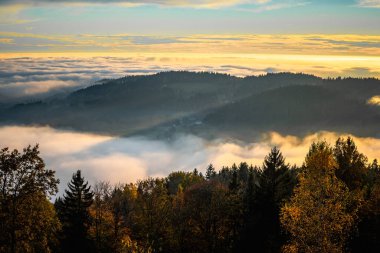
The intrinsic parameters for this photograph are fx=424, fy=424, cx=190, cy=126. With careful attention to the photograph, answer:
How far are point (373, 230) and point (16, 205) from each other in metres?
32.6

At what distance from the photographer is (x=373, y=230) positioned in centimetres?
4112

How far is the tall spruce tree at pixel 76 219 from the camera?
4988 cm

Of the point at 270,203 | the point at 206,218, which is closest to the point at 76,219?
the point at 206,218

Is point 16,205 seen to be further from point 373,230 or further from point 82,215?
point 373,230

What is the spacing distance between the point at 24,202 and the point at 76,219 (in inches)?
1035

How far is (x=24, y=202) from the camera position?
26.3 m

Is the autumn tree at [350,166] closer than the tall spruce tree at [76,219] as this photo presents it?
Yes

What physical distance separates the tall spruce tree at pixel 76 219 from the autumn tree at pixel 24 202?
22.2 meters

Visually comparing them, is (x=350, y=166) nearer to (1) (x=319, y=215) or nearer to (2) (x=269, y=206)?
(2) (x=269, y=206)

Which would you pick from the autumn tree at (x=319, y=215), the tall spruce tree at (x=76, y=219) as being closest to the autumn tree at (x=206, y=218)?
the tall spruce tree at (x=76, y=219)

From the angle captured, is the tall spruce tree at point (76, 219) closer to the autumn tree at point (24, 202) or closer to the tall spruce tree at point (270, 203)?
the tall spruce tree at point (270, 203)

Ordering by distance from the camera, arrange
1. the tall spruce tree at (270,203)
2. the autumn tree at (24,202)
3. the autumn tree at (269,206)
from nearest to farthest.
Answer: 1. the autumn tree at (24,202)
2. the tall spruce tree at (270,203)
3. the autumn tree at (269,206)

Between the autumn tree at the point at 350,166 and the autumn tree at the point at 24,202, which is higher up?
the autumn tree at the point at 350,166

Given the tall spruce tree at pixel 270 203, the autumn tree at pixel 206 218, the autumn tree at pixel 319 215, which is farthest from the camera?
the autumn tree at pixel 206 218
